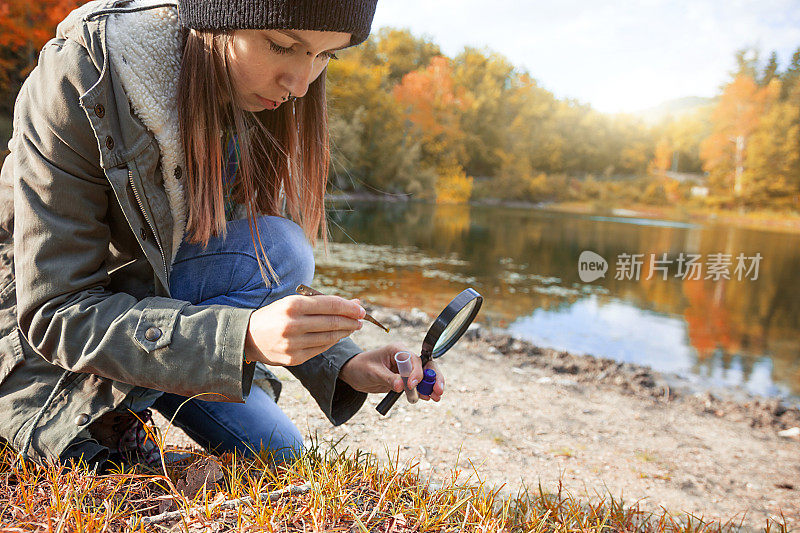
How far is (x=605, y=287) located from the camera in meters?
8.30

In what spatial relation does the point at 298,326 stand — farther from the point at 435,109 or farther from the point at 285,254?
the point at 435,109

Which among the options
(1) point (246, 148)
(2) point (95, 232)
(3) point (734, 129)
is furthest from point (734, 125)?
(2) point (95, 232)

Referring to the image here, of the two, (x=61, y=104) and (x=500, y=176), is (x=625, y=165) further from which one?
(x=61, y=104)

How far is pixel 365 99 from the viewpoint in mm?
19859

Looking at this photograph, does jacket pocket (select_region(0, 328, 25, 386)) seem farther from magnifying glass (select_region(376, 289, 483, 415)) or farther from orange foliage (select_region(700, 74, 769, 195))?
orange foliage (select_region(700, 74, 769, 195))

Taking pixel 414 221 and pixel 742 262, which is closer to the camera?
pixel 742 262

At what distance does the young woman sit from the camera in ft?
3.47

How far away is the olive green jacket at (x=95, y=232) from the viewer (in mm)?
1061

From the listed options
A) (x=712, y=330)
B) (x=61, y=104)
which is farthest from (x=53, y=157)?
(x=712, y=330)

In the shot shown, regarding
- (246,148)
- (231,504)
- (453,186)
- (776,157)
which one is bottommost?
(453,186)

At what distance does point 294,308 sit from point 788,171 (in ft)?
86.1

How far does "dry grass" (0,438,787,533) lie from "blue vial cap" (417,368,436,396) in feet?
0.76

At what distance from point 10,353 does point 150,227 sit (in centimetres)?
42

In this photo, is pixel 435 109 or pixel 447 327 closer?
pixel 447 327
